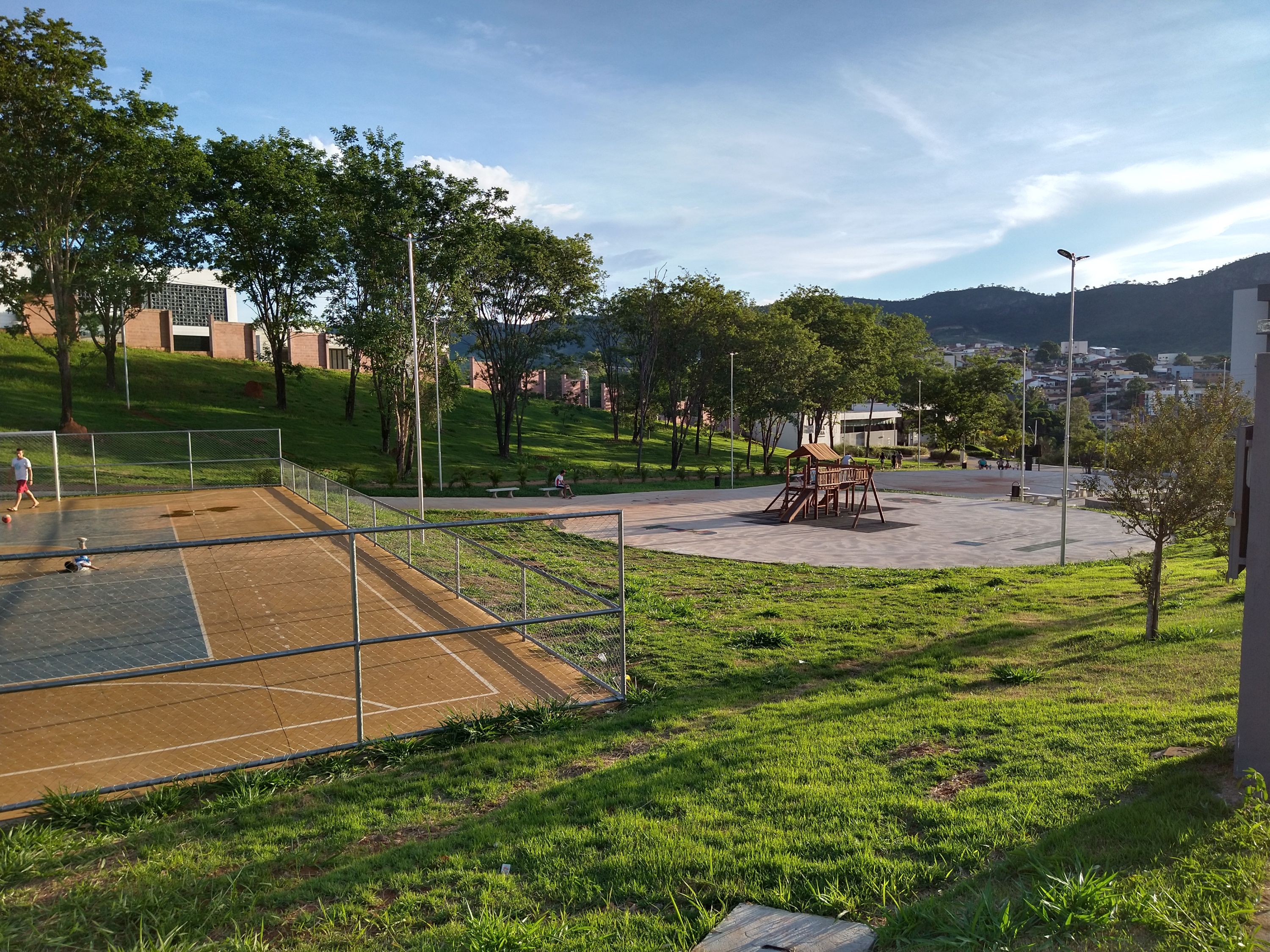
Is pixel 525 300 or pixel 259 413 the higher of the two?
pixel 525 300

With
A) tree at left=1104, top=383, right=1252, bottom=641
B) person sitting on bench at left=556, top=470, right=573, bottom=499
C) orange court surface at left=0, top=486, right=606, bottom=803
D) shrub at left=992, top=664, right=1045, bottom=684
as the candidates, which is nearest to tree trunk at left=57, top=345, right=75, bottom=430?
orange court surface at left=0, top=486, right=606, bottom=803

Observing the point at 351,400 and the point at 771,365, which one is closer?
the point at 771,365

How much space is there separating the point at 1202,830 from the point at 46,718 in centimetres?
1206

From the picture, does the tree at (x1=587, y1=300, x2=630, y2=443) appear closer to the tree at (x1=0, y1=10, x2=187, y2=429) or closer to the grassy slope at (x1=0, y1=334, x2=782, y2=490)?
the grassy slope at (x1=0, y1=334, x2=782, y2=490)

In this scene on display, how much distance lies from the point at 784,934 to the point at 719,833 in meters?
1.28

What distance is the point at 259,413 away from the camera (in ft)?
171

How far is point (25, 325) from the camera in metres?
49.3

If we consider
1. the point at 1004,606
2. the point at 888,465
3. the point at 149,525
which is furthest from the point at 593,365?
the point at 1004,606

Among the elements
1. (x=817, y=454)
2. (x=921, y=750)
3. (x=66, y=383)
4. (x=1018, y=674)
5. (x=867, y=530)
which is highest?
(x=66, y=383)

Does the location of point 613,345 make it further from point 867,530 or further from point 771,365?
point 867,530

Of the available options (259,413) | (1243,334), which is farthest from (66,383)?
(1243,334)

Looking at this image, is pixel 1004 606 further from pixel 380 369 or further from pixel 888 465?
pixel 888 465

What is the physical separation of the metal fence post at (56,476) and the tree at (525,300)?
25828 millimetres

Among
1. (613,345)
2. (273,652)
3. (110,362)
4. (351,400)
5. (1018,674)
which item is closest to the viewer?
(1018,674)
